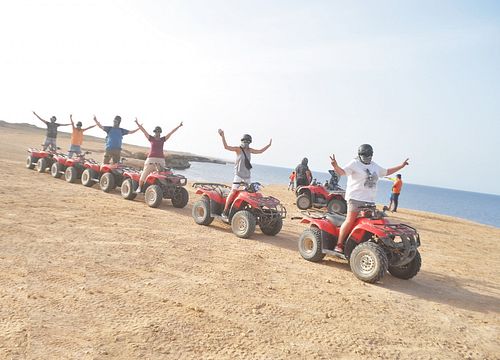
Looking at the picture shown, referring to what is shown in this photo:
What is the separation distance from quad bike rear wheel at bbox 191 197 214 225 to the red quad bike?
2.82 meters

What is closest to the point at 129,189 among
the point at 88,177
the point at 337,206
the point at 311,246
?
the point at 88,177

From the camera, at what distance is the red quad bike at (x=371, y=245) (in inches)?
239

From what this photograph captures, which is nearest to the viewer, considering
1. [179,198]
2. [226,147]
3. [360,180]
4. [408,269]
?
[360,180]

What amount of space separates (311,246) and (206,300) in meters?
3.09

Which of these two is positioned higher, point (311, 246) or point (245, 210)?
point (245, 210)

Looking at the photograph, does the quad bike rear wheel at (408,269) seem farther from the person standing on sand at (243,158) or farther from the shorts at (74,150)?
the shorts at (74,150)

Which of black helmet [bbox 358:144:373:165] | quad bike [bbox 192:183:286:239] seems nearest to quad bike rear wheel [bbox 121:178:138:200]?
quad bike [bbox 192:183:286:239]

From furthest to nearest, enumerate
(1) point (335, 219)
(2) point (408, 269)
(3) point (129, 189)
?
(3) point (129, 189)
(1) point (335, 219)
(2) point (408, 269)

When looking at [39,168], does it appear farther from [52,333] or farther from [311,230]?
[52,333]

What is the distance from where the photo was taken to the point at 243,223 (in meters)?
8.53

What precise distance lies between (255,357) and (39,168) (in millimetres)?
15925

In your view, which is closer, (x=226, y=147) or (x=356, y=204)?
(x=356, y=204)

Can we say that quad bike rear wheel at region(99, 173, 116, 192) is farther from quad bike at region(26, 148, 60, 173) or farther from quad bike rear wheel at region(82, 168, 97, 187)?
quad bike at region(26, 148, 60, 173)

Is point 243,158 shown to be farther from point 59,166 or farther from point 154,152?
point 59,166
